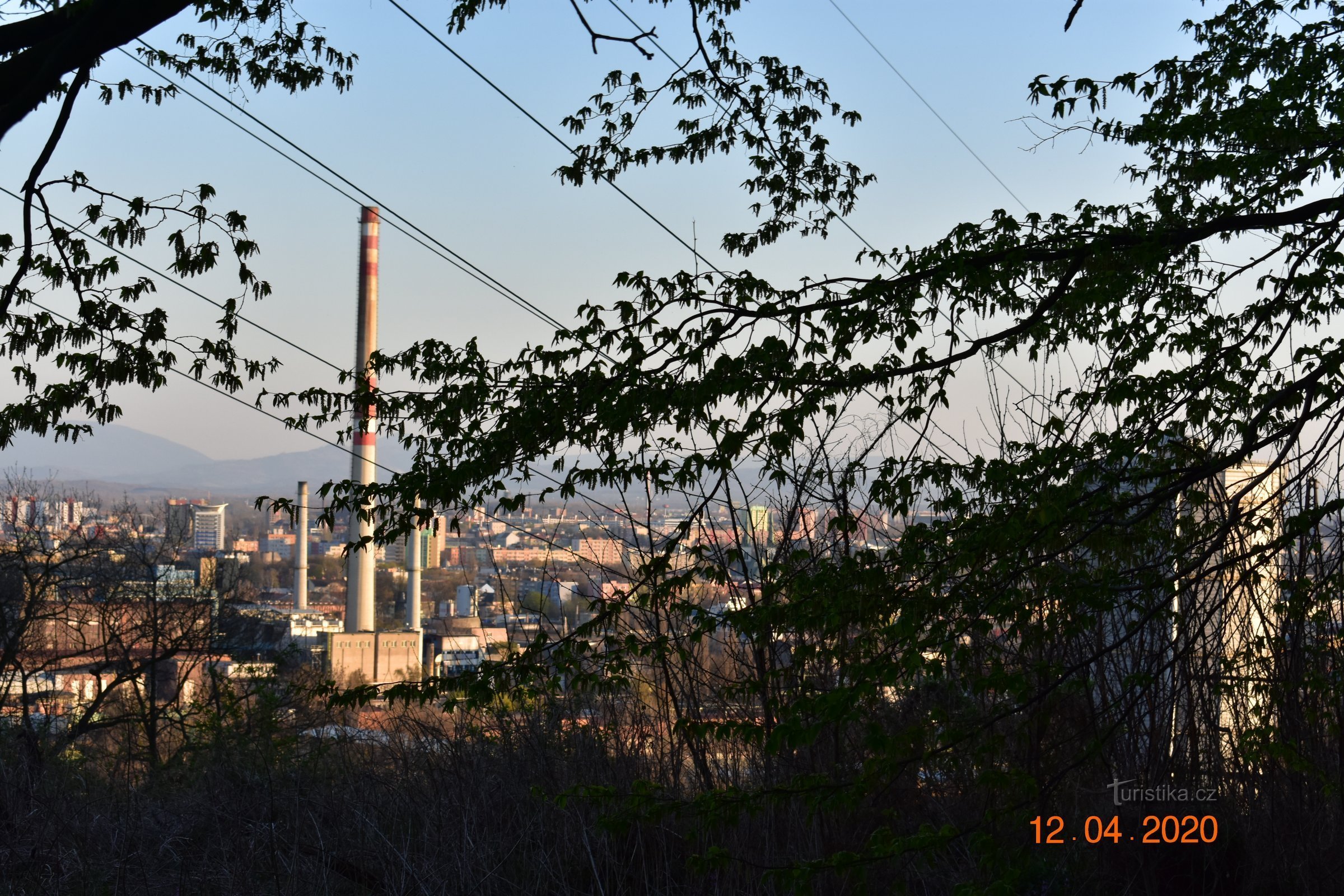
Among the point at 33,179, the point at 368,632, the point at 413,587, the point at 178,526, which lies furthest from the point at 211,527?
the point at 33,179

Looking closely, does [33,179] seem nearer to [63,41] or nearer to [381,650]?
[63,41]

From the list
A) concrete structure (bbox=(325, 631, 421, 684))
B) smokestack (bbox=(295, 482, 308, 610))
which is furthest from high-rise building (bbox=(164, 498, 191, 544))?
smokestack (bbox=(295, 482, 308, 610))

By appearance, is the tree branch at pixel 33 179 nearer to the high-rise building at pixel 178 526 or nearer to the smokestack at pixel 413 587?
the high-rise building at pixel 178 526

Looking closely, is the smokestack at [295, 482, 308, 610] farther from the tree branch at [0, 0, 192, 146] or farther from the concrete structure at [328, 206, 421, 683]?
the tree branch at [0, 0, 192, 146]

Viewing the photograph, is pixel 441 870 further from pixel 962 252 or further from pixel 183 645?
pixel 183 645

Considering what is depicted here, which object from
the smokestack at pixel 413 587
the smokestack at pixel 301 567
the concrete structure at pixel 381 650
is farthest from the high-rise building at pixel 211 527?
the concrete structure at pixel 381 650

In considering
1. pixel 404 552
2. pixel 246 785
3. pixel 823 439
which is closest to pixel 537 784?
pixel 246 785
